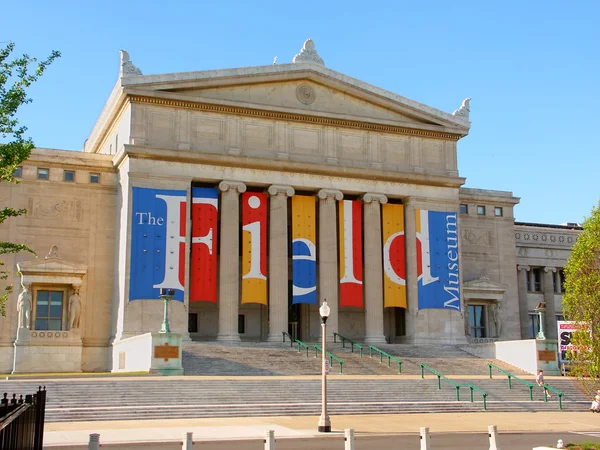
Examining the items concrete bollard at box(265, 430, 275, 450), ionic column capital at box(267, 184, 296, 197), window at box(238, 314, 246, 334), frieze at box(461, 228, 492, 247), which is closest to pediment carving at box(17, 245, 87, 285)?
window at box(238, 314, 246, 334)

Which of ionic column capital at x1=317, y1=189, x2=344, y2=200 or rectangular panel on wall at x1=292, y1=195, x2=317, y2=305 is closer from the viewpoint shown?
rectangular panel on wall at x1=292, y1=195, x2=317, y2=305

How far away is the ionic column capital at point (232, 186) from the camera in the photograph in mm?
47250

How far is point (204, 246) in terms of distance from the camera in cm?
4656

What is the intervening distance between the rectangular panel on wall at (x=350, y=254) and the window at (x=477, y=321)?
10087 mm

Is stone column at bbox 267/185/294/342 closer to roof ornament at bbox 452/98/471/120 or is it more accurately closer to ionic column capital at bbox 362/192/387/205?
Result: ionic column capital at bbox 362/192/387/205

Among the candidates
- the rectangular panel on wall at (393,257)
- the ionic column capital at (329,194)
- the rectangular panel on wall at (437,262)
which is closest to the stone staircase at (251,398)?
the rectangular panel on wall at (393,257)

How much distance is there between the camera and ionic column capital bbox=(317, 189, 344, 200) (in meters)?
49.6

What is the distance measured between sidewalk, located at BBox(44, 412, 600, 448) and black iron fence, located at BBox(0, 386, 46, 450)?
979 cm

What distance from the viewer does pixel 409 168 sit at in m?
52.5

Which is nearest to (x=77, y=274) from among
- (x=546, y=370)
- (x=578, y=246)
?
(x=546, y=370)

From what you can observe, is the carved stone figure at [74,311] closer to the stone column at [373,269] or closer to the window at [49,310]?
the window at [49,310]

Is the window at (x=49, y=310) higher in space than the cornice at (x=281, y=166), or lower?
lower

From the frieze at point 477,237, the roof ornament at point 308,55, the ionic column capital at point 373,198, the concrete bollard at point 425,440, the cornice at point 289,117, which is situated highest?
the roof ornament at point 308,55

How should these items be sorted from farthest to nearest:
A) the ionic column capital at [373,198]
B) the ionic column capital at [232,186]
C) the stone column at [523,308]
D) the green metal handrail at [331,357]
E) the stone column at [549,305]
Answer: the stone column at [549,305] → the stone column at [523,308] → the ionic column capital at [373,198] → the ionic column capital at [232,186] → the green metal handrail at [331,357]
